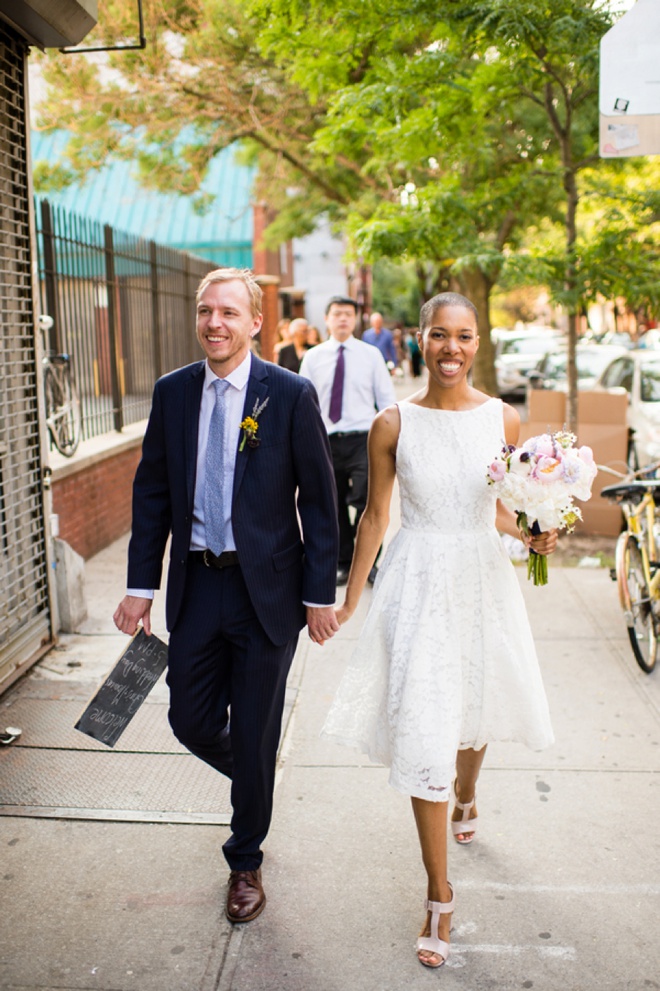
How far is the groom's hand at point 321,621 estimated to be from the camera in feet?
11.3

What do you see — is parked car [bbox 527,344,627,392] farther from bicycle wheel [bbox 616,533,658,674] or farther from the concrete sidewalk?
the concrete sidewalk

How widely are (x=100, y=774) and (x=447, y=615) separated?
2.01 meters

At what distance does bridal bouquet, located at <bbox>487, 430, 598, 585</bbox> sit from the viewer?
3.24m

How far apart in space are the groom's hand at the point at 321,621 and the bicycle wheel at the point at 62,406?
228 inches

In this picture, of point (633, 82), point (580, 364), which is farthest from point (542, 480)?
point (580, 364)

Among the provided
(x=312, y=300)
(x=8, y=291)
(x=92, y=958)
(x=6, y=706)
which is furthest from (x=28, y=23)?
(x=312, y=300)

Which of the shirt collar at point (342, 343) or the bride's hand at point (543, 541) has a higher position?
the shirt collar at point (342, 343)

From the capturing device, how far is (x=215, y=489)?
3.32 metres

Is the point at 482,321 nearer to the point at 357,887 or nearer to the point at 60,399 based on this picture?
the point at 60,399

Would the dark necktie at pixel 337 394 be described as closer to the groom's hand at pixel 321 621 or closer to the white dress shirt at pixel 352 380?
the white dress shirt at pixel 352 380

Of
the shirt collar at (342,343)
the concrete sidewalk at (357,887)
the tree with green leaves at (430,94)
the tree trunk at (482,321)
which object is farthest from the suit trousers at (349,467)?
the tree trunk at (482,321)

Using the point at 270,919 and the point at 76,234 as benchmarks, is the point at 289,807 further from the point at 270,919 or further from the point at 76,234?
the point at 76,234

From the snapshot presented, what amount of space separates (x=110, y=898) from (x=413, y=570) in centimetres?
155

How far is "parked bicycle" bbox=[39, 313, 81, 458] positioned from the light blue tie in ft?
18.7
